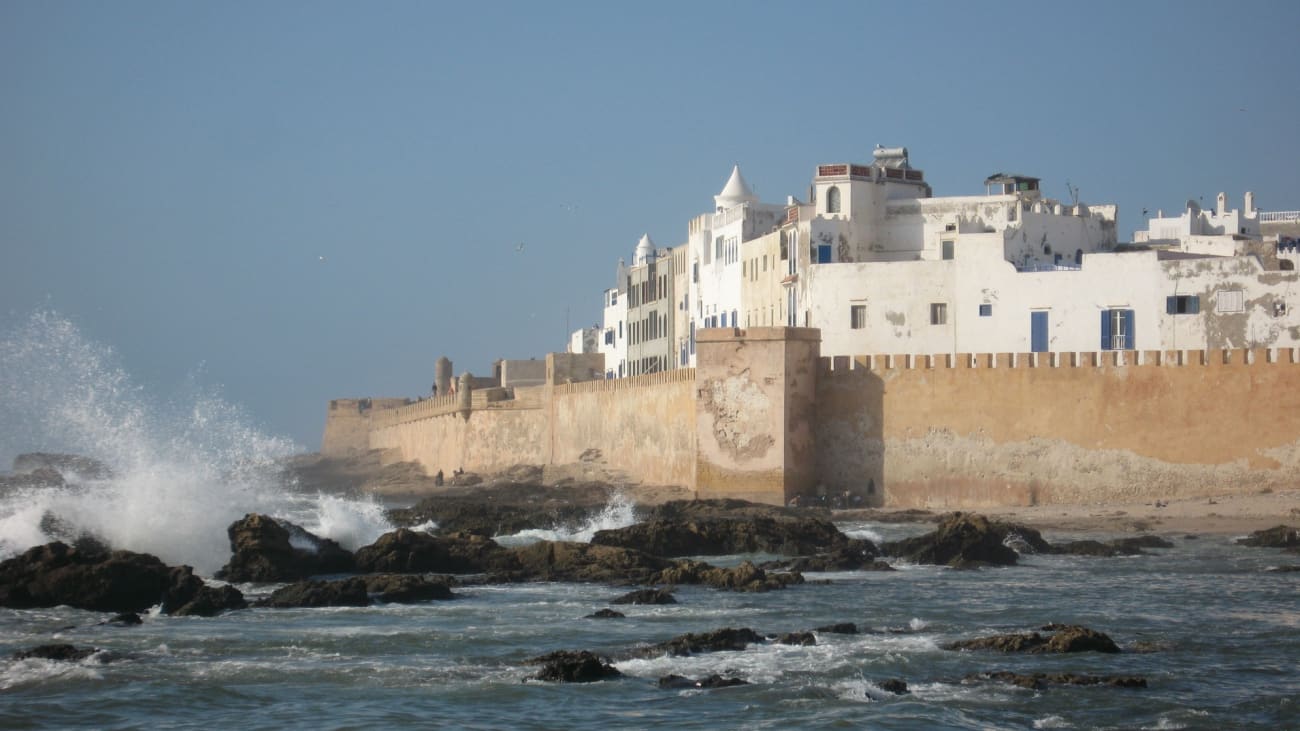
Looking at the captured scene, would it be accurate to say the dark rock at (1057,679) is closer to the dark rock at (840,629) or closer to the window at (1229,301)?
the dark rock at (840,629)

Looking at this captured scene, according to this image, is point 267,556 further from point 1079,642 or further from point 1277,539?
point 1277,539

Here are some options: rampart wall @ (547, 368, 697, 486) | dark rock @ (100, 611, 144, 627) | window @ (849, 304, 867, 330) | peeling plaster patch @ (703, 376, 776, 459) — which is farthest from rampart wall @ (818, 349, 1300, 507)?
dark rock @ (100, 611, 144, 627)

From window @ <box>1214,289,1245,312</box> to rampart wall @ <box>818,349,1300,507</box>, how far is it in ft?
17.4

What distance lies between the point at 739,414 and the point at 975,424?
4417 millimetres

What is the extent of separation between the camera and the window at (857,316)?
130ft

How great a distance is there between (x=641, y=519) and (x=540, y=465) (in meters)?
15.7

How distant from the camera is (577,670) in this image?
48.0ft

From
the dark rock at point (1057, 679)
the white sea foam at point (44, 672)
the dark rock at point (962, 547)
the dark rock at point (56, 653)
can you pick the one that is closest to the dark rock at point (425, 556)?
the dark rock at point (962, 547)

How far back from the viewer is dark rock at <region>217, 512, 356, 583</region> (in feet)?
70.9

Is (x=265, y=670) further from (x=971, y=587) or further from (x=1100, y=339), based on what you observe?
(x=1100, y=339)

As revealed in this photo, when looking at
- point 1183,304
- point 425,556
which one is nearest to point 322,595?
point 425,556

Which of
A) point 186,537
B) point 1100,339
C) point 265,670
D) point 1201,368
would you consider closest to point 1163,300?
point 1100,339

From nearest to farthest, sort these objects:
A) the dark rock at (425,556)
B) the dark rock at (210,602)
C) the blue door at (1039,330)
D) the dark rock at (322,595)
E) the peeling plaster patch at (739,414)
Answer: the dark rock at (210,602), the dark rock at (322,595), the dark rock at (425,556), the peeling plaster patch at (739,414), the blue door at (1039,330)

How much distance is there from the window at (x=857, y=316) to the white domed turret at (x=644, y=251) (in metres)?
19.6
